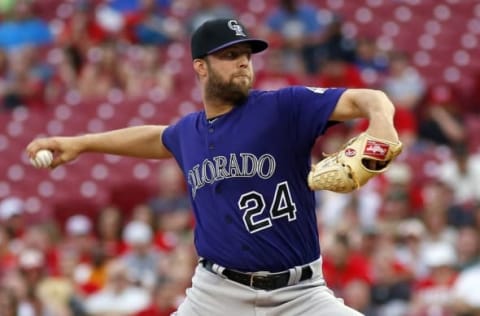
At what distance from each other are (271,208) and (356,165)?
662 millimetres

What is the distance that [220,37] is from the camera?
5922mm

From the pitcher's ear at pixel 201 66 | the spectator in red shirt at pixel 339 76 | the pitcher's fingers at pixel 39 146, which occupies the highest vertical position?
the spectator in red shirt at pixel 339 76

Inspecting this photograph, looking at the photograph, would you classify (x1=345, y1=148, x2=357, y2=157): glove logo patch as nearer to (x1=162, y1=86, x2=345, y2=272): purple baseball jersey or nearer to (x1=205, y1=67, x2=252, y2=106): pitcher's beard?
(x1=162, y1=86, x2=345, y2=272): purple baseball jersey

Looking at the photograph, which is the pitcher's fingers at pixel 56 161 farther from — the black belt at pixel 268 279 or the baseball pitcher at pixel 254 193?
the black belt at pixel 268 279

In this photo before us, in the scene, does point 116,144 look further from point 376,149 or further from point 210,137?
point 376,149

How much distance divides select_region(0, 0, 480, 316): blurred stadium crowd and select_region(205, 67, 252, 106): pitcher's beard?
381 cm

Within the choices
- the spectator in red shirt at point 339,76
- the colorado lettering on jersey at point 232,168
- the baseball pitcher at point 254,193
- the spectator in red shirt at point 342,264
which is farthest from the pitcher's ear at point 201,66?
the spectator in red shirt at point 339,76

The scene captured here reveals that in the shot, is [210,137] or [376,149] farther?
[210,137]

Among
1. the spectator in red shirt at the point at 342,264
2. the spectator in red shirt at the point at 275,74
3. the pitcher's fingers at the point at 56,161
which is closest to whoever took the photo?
the pitcher's fingers at the point at 56,161

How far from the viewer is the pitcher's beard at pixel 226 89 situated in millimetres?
5910

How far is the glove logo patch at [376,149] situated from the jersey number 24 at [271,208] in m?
0.67

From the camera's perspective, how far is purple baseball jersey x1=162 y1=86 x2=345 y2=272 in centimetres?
582

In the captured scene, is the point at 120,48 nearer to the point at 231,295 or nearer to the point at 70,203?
the point at 70,203

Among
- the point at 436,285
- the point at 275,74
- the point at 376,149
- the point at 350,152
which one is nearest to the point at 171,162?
the point at 275,74
